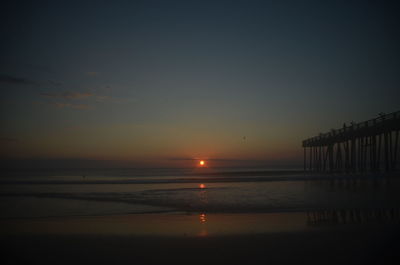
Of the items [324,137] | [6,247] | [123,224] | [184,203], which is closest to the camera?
[6,247]

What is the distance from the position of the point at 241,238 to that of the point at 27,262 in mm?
5448

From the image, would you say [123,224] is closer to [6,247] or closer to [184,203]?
[6,247]

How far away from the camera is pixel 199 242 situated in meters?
7.96

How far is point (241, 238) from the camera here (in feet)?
27.3

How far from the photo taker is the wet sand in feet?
22.1

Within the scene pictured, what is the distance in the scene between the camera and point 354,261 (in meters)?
6.33

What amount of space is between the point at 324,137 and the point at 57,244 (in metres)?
36.4

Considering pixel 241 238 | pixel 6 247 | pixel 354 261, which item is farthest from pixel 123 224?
pixel 354 261

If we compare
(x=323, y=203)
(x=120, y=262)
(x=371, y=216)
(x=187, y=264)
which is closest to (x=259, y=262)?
(x=187, y=264)

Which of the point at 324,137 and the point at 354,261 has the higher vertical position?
the point at 324,137

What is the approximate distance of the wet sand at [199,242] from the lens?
675cm

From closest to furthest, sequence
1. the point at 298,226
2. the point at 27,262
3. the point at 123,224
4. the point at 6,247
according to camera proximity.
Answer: the point at 27,262
the point at 6,247
the point at 298,226
the point at 123,224

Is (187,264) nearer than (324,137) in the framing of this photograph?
Yes

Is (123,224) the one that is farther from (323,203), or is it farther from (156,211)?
(323,203)
